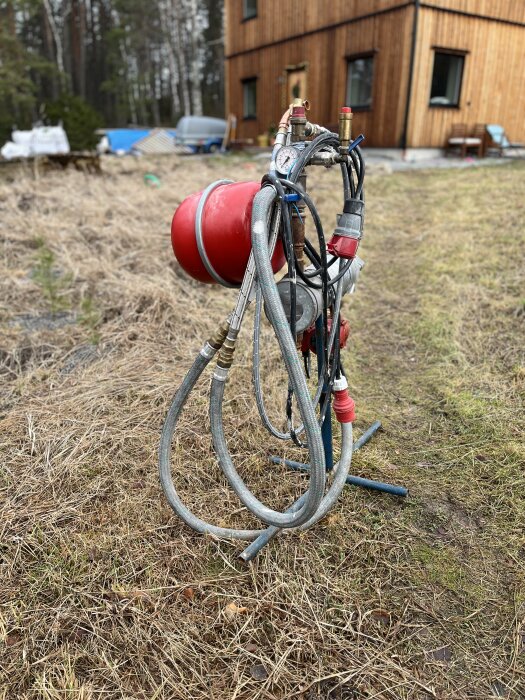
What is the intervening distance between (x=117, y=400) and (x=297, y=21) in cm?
1262

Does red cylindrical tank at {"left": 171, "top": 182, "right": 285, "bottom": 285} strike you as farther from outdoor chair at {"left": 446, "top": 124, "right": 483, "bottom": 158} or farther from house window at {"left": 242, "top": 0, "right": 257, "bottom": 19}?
house window at {"left": 242, "top": 0, "right": 257, "bottom": 19}

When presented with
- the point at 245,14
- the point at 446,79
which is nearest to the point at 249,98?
the point at 245,14

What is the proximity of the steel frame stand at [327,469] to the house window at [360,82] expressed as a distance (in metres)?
10.7

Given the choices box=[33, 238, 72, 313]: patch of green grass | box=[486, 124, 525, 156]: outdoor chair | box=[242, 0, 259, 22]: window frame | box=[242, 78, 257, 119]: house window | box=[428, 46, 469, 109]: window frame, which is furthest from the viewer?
box=[242, 78, 257, 119]: house window

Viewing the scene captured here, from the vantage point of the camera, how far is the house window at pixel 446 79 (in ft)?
35.9

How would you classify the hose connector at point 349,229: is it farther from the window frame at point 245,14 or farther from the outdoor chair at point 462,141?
the window frame at point 245,14

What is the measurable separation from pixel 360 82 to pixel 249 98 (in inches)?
173

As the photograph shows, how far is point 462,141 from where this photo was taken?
11203mm

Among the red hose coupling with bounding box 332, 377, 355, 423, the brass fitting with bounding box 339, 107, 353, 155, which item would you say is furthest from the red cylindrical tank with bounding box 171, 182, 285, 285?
the red hose coupling with bounding box 332, 377, 355, 423

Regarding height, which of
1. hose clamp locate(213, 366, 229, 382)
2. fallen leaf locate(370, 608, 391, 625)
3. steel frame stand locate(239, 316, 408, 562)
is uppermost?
hose clamp locate(213, 366, 229, 382)

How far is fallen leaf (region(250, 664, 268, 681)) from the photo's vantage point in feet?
5.02

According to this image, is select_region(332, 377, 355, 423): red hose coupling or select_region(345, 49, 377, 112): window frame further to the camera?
A: select_region(345, 49, 377, 112): window frame

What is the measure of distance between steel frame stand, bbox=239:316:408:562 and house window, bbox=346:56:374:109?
10.7m

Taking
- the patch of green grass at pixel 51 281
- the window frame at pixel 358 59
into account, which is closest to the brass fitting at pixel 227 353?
the patch of green grass at pixel 51 281
